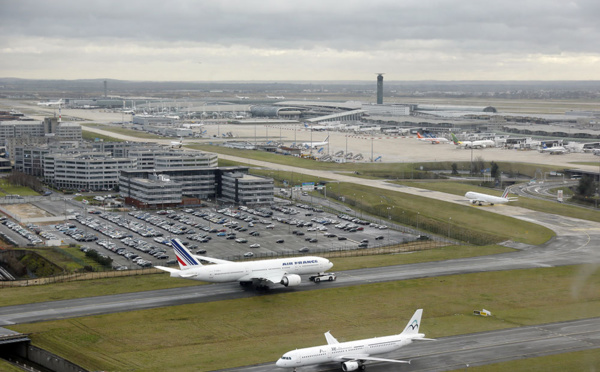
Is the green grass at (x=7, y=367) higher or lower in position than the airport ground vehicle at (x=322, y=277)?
higher

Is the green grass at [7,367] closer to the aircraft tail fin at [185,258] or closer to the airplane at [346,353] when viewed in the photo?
the airplane at [346,353]

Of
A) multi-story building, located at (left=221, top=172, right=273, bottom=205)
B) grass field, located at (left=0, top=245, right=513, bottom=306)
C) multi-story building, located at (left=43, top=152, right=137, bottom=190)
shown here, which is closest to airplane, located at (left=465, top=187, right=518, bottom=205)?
grass field, located at (left=0, top=245, right=513, bottom=306)

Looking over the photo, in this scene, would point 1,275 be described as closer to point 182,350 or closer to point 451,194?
point 182,350

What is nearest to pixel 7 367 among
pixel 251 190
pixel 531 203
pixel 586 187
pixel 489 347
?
pixel 489 347

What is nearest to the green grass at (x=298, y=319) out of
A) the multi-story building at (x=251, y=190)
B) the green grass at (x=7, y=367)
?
the green grass at (x=7, y=367)

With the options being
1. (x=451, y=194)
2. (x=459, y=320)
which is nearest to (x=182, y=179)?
(x=451, y=194)

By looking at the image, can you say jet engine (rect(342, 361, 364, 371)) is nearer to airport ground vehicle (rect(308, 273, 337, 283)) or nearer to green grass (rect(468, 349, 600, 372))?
green grass (rect(468, 349, 600, 372))
